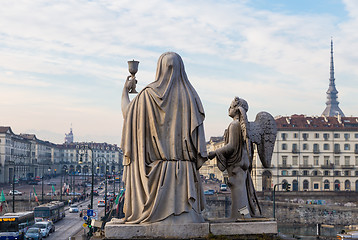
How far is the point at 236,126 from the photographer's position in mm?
11273

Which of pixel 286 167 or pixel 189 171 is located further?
pixel 286 167

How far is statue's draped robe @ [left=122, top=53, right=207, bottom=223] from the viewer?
31.9 ft

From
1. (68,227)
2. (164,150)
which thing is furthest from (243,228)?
(68,227)

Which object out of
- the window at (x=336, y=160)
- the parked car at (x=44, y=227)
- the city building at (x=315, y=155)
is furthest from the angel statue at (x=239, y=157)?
the window at (x=336, y=160)

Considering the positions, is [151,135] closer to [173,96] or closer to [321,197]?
[173,96]

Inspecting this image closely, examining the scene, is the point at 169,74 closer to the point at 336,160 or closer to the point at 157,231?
the point at 157,231

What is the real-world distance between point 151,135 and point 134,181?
0.84 m

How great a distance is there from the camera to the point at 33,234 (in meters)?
46.4

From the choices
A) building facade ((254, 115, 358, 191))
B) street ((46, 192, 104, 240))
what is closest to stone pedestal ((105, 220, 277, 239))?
street ((46, 192, 104, 240))

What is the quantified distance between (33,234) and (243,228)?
129ft

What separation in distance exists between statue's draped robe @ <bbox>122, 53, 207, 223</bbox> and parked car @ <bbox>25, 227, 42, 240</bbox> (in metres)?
38.5

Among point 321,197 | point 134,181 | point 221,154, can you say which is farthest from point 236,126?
point 321,197

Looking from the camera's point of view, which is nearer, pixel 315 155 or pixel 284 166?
pixel 284 166

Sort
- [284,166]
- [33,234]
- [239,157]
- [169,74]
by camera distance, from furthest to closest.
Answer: [284,166], [33,234], [239,157], [169,74]
